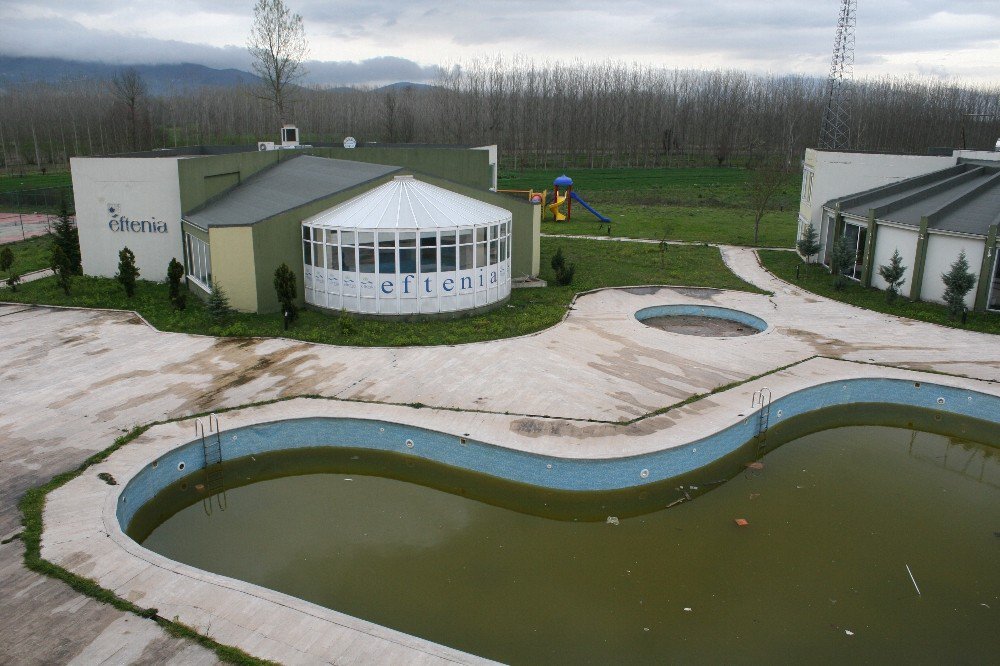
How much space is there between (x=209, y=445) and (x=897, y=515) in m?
10.3

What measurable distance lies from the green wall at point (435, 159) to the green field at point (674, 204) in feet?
22.2

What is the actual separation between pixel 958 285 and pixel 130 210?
22.6 meters

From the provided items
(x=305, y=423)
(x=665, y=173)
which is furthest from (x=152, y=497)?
(x=665, y=173)

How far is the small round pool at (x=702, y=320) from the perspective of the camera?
59.0ft

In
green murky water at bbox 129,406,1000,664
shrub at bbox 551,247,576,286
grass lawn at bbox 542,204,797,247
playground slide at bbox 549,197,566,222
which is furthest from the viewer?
playground slide at bbox 549,197,566,222

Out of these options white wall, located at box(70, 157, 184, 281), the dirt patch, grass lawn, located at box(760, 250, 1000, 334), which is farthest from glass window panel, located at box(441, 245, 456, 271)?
grass lawn, located at box(760, 250, 1000, 334)

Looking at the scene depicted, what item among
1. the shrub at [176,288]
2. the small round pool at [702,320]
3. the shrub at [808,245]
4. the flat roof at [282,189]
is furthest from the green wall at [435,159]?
the shrub at [808,245]

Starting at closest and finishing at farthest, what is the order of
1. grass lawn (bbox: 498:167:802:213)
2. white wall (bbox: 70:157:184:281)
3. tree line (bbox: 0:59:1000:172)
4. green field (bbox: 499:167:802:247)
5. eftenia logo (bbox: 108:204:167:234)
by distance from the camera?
1. white wall (bbox: 70:157:184:281)
2. eftenia logo (bbox: 108:204:167:234)
3. green field (bbox: 499:167:802:247)
4. grass lawn (bbox: 498:167:802:213)
5. tree line (bbox: 0:59:1000:172)

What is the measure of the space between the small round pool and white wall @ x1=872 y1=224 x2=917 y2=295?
5.17 metres

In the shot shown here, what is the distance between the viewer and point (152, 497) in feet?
33.1

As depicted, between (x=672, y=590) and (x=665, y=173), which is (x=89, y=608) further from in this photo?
(x=665, y=173)

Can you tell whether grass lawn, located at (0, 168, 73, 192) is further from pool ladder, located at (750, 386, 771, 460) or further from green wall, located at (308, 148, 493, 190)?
pool ladder, located at (750, 386, 771, 460)

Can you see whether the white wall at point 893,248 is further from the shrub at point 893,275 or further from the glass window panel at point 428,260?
the glass window panel at point 428,260

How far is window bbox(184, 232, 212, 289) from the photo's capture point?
1845 cm
